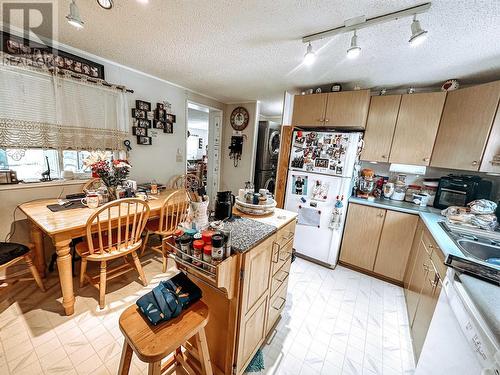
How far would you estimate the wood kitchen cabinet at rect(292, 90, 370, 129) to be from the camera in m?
2.23

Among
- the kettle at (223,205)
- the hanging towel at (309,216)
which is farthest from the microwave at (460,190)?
the kettle at (223,205)

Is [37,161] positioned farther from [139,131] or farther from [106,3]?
[106,3]

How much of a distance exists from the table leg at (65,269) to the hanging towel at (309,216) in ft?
7.42

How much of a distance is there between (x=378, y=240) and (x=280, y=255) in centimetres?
152

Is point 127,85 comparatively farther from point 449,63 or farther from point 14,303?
point 449,63

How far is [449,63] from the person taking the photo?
5.67 ft

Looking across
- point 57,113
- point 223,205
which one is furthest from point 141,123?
point 223,205

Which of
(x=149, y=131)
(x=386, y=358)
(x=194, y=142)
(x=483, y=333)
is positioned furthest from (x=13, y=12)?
(x=194, y=142)

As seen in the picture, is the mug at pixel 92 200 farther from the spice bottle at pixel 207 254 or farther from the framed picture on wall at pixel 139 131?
the spice bottle at pixel 207 254

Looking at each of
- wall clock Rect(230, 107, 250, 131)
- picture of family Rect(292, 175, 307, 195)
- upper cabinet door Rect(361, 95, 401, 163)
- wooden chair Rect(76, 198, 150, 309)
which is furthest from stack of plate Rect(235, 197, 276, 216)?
wall clock Rect(230, 107, 250, 131)

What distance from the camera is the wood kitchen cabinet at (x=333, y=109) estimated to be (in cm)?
223

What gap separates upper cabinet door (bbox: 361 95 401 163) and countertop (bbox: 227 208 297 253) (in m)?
1.57

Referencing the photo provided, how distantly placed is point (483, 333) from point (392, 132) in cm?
206

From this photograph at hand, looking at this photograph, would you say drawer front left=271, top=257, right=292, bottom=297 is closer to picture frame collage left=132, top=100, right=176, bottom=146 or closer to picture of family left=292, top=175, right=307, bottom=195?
picture of family left=292, top=175, right=307, bottom=195
